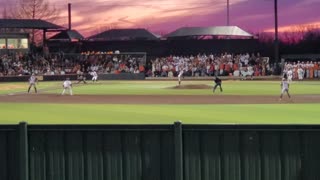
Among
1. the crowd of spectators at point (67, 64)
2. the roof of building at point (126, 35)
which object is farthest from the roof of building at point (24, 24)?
the roof of building at point (126, 35)

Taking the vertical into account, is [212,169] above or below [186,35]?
below

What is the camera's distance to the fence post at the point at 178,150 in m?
6.78

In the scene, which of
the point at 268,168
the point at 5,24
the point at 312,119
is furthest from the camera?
the point at 5,24

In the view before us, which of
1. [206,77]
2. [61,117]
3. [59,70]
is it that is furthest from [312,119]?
[59,70]

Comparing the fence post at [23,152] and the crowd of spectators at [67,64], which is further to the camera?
the crowd of spectators at [67,64]

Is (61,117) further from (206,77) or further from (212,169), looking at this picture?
(206,77)

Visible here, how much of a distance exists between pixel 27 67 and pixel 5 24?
8.41 m

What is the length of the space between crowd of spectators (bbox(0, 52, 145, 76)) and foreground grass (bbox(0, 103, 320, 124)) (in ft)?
122

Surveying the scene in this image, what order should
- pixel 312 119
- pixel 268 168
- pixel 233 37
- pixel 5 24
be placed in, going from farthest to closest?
pixel 233 37, pixel 5 24, pixel 312 119, pixel 268 168

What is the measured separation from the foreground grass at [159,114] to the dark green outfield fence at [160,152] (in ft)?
40.9

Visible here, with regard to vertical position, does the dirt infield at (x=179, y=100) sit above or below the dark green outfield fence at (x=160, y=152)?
below

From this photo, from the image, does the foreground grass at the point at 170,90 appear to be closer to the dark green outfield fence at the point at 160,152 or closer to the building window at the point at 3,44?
the building window at the point at 3,44

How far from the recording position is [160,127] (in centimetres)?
689

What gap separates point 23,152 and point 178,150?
78.7 inches
